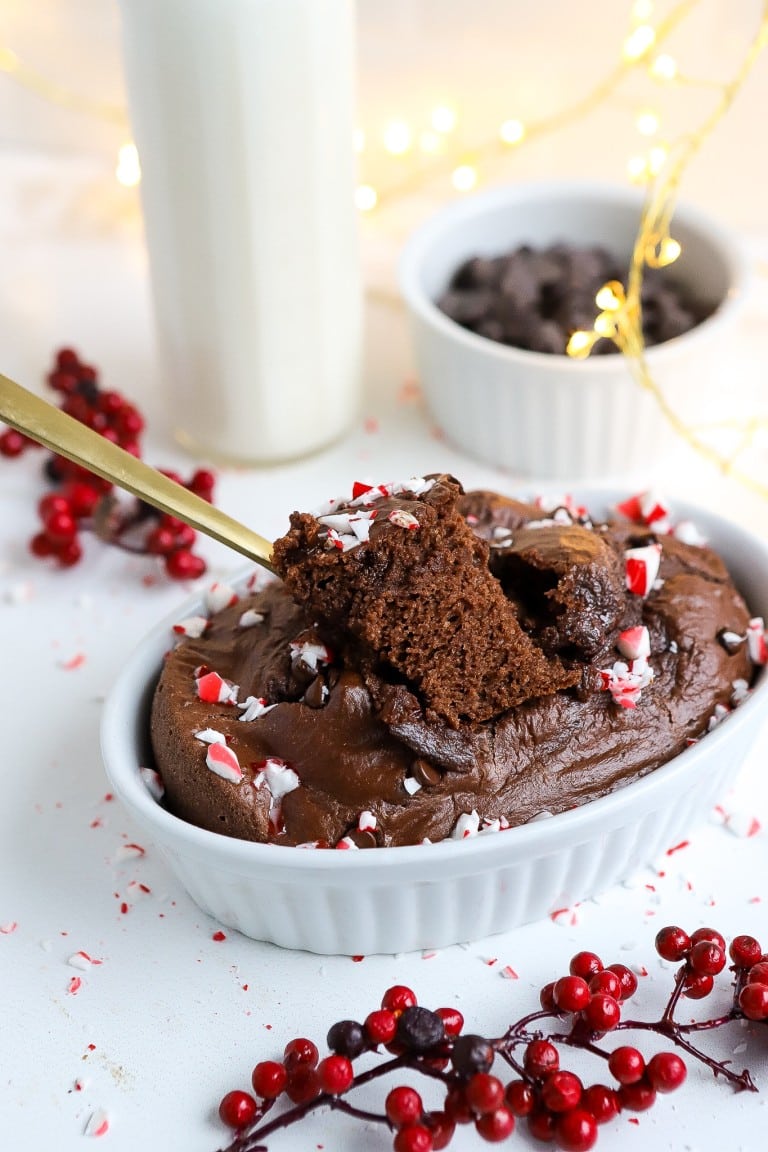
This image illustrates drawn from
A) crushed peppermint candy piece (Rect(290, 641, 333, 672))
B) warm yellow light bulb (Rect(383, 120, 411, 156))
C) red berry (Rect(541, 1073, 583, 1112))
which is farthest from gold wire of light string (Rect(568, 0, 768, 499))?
red berry (Rect(541, 1073, 583, 1112))

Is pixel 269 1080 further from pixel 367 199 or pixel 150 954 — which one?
pixel 367 199

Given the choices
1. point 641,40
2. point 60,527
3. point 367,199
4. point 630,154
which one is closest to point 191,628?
point 60,527

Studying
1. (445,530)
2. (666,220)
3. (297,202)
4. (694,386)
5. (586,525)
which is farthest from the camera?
(666,220)

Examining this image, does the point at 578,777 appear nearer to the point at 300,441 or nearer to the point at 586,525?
the point at 586,525

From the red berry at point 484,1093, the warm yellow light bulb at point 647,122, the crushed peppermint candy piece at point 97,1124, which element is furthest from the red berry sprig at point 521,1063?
the warm yellow light bulb at point 647,122

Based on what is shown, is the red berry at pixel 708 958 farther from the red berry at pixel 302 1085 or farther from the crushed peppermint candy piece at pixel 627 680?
the red berry at pixel 302 1085

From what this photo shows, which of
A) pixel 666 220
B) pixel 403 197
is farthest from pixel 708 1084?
pixel 403 197

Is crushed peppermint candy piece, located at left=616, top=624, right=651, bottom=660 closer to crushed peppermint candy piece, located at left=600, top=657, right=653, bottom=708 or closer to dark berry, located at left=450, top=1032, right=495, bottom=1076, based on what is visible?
crushed peppermint candy piece, located at left=600, top=657, right=653, bottom=708
